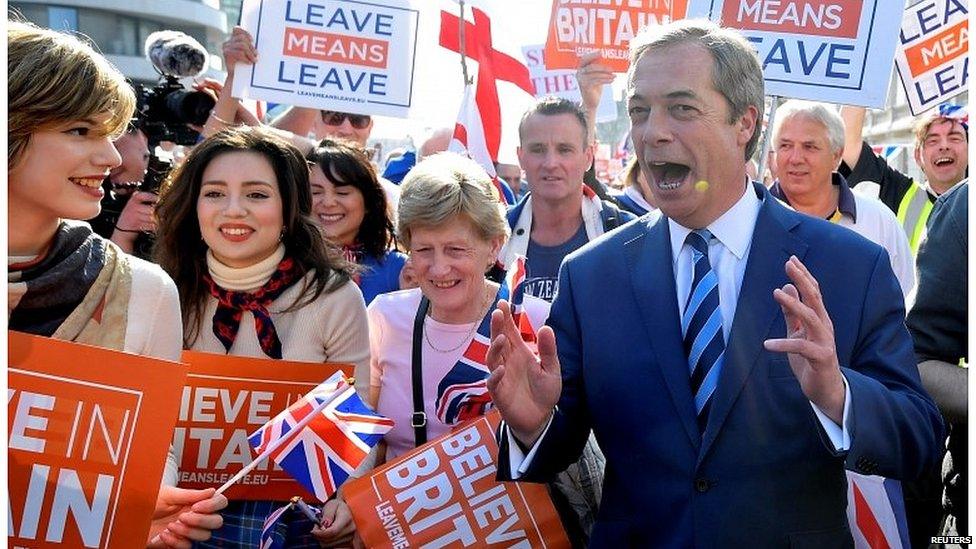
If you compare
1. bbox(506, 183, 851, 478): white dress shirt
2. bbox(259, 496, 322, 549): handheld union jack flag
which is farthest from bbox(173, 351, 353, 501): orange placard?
bbox(506, 183, 851, 478): white dress shirt

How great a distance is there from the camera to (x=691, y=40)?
2.94 metres

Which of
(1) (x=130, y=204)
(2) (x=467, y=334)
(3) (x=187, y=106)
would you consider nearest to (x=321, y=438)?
(2) (x=467, y=334)

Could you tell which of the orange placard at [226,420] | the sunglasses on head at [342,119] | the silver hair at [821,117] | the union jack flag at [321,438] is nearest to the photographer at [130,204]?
the orange placard at [226,420]

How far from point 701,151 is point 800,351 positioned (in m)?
0.64

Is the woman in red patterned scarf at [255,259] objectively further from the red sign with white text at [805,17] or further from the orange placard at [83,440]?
the red sign with white text at [805,17]

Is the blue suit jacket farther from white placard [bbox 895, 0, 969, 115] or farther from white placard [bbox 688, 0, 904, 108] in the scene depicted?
white placard [bbox 895, 0, 969, 115]

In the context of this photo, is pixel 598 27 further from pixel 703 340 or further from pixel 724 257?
pixel 703 340

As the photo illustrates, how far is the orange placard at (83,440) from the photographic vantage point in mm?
2736

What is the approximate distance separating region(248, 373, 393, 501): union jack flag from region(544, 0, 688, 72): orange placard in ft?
14.3

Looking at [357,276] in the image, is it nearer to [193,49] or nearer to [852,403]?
[193,49]

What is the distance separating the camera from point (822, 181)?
6039mm

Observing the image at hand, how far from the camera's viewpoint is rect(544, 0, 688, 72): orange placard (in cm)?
730

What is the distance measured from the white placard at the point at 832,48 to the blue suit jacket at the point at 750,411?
10.1ft

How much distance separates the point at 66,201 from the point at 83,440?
0.57m
